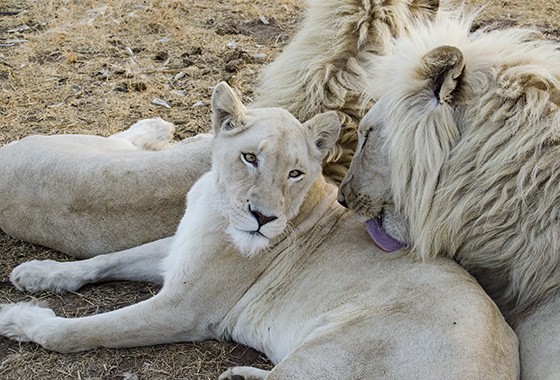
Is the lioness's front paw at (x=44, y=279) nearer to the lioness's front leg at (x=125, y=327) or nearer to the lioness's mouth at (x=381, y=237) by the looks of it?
the lioness's front leg at (x=125, y=327)

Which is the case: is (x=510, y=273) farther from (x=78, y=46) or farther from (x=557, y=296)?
(x=78, y=46)

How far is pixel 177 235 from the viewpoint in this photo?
3836mm

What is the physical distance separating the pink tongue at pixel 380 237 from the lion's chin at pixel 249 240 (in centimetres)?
41

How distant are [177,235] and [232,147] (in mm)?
555

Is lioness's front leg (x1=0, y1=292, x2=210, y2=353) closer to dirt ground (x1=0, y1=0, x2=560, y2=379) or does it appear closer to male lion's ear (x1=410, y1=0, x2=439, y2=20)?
dirt ground (x1=0, y1=0, x2=560, y2=379)

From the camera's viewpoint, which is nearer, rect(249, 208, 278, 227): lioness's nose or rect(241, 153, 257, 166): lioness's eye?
rect(249, 208, 278, 227): lioness's nose

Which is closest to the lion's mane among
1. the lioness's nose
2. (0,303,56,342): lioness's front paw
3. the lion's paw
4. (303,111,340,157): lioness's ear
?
(303,111,340,157): lioness's ear

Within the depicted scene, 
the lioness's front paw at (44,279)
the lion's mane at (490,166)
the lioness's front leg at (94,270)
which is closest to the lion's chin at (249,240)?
the lion's mane at (490,166)

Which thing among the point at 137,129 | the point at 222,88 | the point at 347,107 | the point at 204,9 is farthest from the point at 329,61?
the point at 204,9

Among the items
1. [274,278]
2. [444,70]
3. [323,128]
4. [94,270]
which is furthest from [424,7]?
[94,270]

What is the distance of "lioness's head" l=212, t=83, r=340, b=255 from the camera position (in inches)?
130

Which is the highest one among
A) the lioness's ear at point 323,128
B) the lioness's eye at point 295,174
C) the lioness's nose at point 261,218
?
the lioness's ear at point 323,128

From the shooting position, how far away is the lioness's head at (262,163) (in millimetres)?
3311

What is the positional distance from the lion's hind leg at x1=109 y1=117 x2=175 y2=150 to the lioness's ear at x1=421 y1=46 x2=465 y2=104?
84.2 inches
